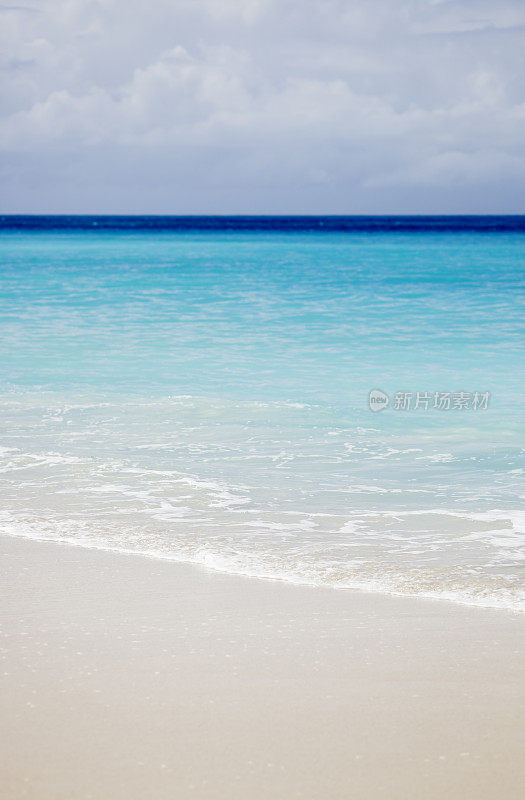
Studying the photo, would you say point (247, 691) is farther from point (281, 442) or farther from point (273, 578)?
point (281, 442)

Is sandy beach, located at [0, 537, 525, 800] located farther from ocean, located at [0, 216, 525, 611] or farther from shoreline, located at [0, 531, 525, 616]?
ocean, located at [0, 216, 525, 611]

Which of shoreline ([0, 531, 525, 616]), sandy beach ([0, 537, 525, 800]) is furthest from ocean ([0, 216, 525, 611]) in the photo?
sandy beach ([0, 537, 525, 800])

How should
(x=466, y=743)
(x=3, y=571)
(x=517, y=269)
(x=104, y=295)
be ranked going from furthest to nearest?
(x=517, y=269), (x=104, y=295), (x=3, y=571), (x=466, y=743)

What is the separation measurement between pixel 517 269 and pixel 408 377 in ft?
73.5

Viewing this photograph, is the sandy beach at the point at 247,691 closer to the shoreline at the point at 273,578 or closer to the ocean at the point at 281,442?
the shoreline at the point at 273,578

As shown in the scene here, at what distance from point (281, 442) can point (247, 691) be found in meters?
4.38

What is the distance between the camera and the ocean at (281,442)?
4.98 metres

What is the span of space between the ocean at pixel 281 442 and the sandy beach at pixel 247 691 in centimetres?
44

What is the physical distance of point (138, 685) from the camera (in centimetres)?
335

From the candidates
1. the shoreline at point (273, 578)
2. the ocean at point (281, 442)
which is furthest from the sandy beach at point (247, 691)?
the ocean at point (281, 442)

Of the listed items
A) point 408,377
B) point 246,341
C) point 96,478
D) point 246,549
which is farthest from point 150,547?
point 246,341

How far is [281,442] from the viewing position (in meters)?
7.62

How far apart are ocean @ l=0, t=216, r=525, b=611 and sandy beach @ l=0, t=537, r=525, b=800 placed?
1.43 ft

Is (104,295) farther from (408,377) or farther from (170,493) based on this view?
(170,493)
